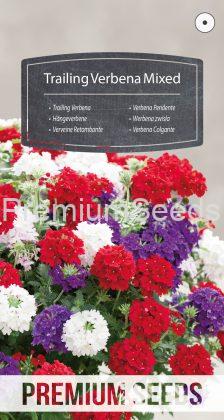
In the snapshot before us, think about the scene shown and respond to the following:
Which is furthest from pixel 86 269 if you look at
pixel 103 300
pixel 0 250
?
pixel 0 250

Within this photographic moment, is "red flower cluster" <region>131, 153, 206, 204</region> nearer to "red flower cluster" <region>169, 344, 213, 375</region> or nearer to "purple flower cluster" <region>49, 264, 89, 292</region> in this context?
"purple flower cluster" <region>49, 264, 89, 292</region>

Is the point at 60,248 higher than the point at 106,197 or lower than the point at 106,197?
lower

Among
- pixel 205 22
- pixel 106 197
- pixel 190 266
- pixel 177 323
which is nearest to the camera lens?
pixel 177 323

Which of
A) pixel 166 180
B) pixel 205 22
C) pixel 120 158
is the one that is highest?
pixel 205 22

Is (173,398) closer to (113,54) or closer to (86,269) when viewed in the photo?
(86,269)

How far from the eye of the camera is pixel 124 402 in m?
2.84

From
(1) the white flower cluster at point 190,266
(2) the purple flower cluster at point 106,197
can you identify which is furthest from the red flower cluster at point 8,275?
(1) the white flower cluster at point 190,266

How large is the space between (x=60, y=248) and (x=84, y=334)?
1.15 ft

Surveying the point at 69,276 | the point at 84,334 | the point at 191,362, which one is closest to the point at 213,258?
the point at 191,362

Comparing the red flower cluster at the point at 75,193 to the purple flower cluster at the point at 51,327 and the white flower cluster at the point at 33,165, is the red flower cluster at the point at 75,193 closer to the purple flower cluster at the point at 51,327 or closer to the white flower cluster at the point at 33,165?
the white flower cluster at the point at 33,165

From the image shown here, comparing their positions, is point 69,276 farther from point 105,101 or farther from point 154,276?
point 105,101

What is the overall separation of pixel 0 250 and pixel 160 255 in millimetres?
692

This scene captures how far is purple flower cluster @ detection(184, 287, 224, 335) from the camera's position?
124 inches

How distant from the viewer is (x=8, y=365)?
2637 millimetres
